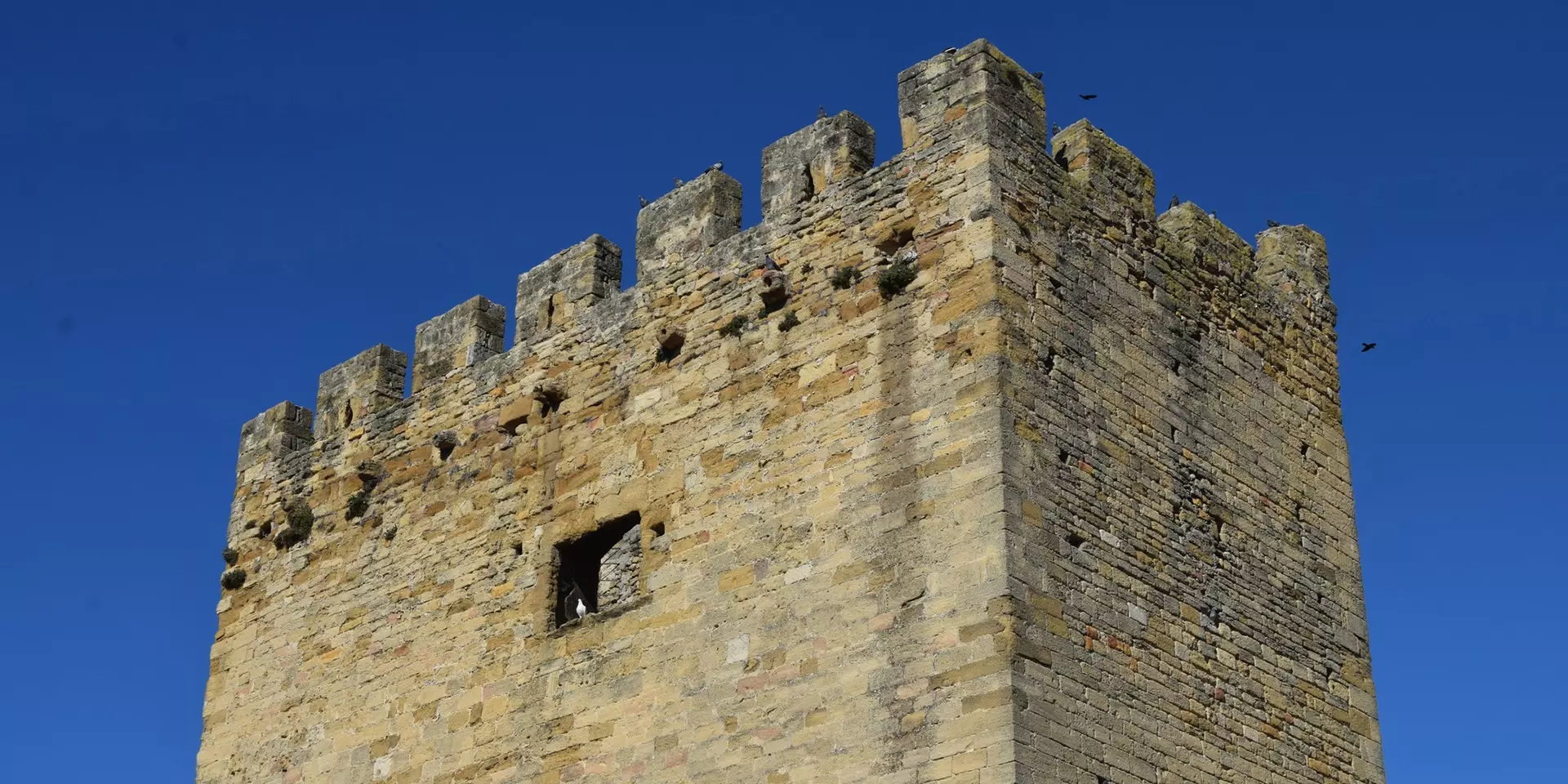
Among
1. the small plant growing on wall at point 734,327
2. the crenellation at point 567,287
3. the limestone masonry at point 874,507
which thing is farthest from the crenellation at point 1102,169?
the crenellation at point 567,287

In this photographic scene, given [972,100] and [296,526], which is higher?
[972,100]

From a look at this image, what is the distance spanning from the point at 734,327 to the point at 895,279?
3.91 feet

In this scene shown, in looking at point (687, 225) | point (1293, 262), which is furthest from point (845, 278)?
point (1293, 262)

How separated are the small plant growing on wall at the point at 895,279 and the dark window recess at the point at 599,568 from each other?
6.59ft

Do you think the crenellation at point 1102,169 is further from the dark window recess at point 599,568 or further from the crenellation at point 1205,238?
the dark window recess at point 599,568

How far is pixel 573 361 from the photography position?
12.3 meters

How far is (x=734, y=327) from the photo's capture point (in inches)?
449

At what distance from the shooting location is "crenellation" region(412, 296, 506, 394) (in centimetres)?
1321

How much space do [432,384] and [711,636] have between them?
11.7ft

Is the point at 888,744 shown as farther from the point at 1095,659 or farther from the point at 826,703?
the point at 1095,659

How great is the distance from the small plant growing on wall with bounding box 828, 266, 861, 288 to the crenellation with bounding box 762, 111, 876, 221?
2.08 ft

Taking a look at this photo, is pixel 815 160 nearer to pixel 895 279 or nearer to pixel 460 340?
pixel 895 279

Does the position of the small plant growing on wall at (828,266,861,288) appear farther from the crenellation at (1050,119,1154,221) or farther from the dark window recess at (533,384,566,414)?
the dark window recess at (533,384,566,414)

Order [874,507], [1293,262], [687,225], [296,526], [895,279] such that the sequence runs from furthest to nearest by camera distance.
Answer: [296,526] → [1293,262] → [687,225] → [895,279] → [874,507]
